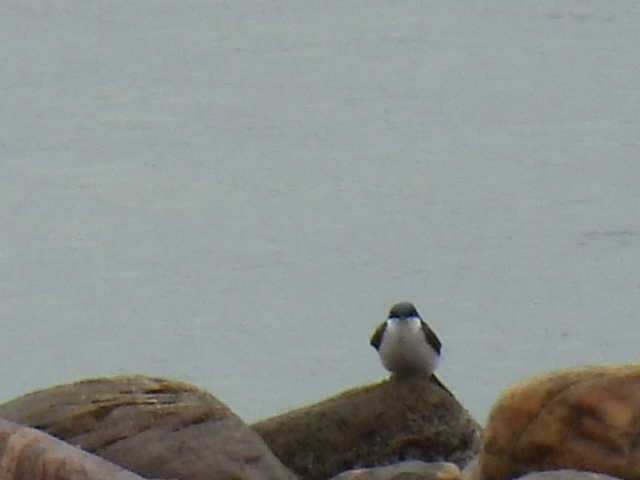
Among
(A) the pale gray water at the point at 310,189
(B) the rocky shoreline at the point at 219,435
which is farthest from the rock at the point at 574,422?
(A) the pale gray water at the point at 310,189

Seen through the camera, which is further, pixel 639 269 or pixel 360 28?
pixel 360 28

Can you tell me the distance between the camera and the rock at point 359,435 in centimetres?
708

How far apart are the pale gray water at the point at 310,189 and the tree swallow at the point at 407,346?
1.85 m

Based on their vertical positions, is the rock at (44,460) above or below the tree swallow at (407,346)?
above

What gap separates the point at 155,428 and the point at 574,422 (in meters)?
1.39

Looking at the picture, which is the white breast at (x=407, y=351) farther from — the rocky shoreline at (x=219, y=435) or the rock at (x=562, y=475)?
the rock at (x=562, y=475)

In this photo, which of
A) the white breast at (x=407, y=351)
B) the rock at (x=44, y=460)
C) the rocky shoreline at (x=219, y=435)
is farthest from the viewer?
the white breast at (x=407, y=351)

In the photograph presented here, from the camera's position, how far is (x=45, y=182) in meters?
13.3

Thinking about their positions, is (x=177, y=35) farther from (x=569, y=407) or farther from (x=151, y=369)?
(x=569, y=407)

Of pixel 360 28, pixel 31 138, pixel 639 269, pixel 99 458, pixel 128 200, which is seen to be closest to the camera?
pixel 99 458

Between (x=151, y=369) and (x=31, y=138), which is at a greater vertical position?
(x=31, y=138)

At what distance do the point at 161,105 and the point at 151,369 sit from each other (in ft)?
14.8

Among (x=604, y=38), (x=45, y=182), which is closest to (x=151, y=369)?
(x=45, y=182)

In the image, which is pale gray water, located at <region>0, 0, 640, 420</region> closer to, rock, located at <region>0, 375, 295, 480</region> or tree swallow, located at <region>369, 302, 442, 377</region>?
tree swallow, located at <region>369, 302, 442, 377</region>
